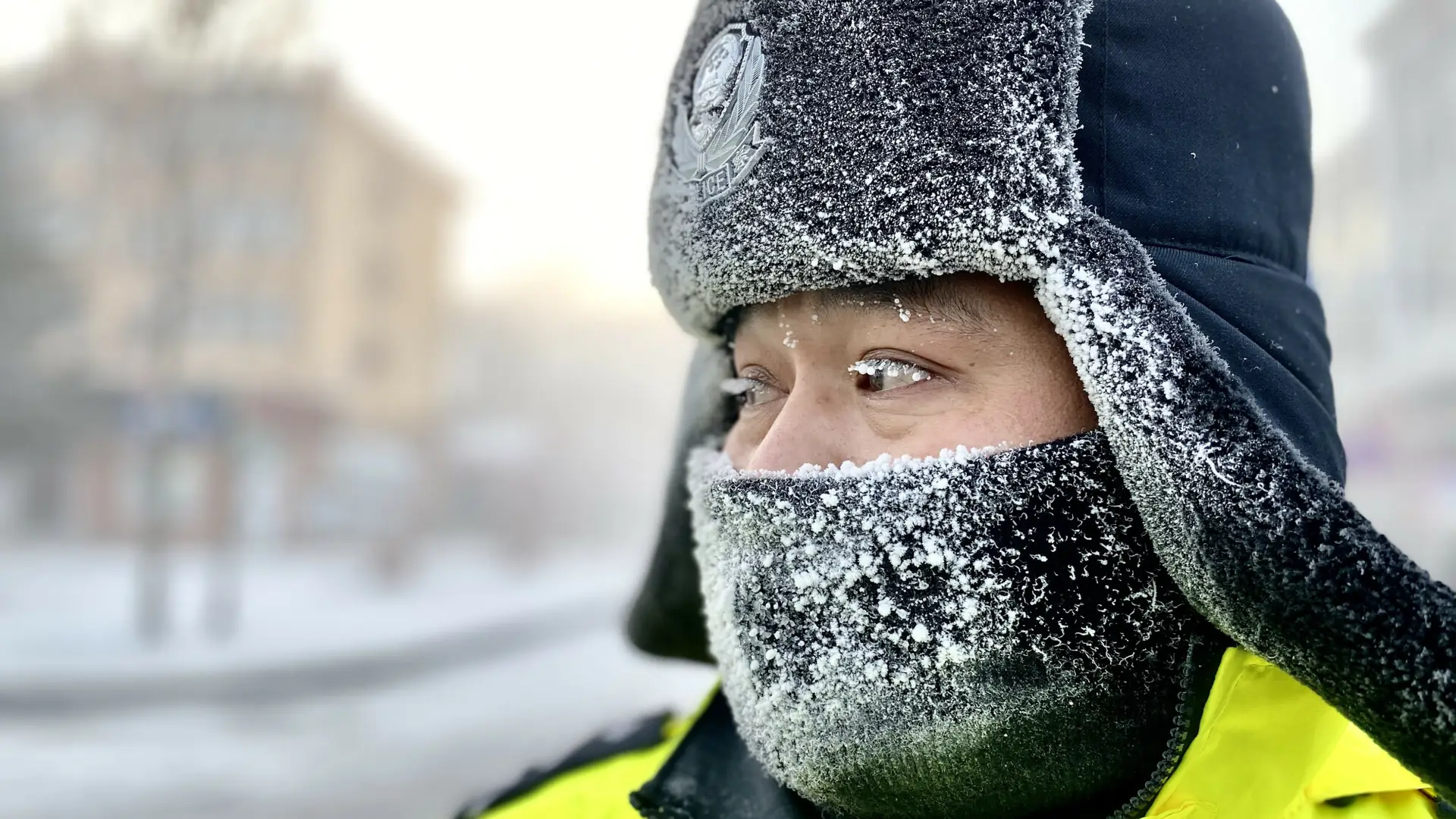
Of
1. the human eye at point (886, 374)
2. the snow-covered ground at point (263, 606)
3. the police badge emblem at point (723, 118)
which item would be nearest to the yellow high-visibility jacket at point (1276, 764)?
the human eye at point (886, 374)

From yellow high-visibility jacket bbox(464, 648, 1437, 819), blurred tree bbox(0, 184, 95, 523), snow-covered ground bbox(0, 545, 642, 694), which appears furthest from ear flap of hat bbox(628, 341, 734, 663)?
blurred tree bbox(0, 184, 95, 523)

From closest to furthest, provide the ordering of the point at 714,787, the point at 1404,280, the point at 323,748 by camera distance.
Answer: the point at 714,787, the point at 1404,280, the point at 323,748

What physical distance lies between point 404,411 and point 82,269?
9976mm

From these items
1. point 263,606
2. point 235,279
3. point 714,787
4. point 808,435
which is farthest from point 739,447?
point 235,279

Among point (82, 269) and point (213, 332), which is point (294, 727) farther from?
point (213, 332)

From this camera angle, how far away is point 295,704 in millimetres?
9273

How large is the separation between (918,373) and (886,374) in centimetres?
3

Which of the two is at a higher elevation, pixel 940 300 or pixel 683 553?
pixel 940 300

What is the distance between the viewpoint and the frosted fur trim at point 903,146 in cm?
106

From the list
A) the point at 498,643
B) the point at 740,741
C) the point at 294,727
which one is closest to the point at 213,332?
the point at 498,643

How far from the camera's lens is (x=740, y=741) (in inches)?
56.2

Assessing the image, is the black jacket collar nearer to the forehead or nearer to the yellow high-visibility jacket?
the yellow high-visibility jacket

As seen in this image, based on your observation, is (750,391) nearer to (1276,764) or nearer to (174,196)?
(1276,764)

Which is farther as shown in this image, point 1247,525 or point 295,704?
point 295,704
